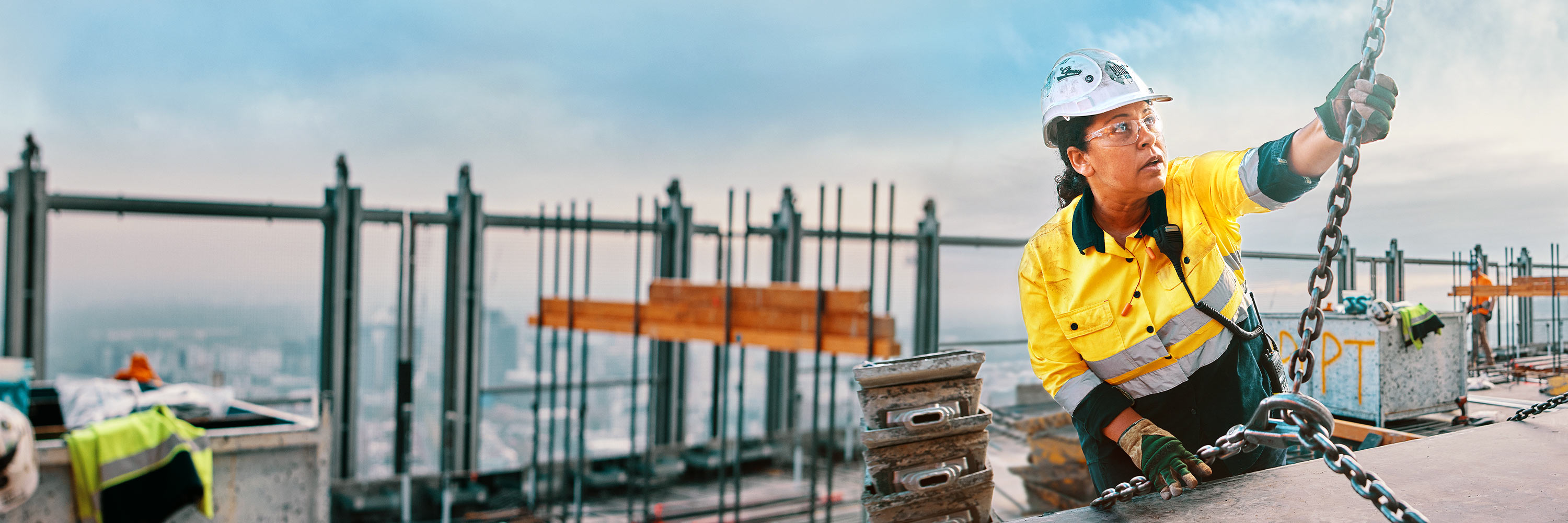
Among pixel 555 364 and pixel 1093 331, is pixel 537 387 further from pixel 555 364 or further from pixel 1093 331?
pixel 1093 331

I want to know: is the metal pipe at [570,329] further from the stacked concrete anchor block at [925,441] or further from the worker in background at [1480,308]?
the worker in background at [1480,308]

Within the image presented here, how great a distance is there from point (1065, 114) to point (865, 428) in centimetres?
100

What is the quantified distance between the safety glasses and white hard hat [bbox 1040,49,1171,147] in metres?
0.05

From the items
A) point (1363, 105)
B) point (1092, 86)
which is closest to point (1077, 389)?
point (1092, 86)

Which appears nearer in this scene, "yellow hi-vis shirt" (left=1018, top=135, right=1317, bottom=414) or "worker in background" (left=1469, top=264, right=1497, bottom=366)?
"yellow hi-vis shirt" (left=1018, top=135, right=1317, bottom=414)

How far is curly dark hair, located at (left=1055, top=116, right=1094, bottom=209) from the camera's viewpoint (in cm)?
209

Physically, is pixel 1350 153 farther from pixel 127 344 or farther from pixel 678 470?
pixel 127 344

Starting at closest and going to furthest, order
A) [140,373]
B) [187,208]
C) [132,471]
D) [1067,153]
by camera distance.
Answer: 1. [1067,153]
2. [132,471]
3. [140,373]
4. [187,208]

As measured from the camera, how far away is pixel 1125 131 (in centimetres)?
203

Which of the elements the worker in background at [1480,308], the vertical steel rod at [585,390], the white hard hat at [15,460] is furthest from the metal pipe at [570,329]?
the worker in background at [1480,308]

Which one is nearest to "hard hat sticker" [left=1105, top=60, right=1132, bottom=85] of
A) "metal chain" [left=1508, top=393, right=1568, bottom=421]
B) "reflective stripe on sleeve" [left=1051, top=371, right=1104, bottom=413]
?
"reflective stripe on sleeve" [left=1051, top=371, right=1104, bottom=413]

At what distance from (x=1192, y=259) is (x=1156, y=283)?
0.35ft

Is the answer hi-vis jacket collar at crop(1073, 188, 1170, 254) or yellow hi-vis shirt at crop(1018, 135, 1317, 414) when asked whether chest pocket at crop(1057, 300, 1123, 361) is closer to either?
yellow hi-vis shirt at crop(1018, 135, 1317, 414)

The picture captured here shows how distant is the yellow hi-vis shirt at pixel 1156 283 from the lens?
206cm
